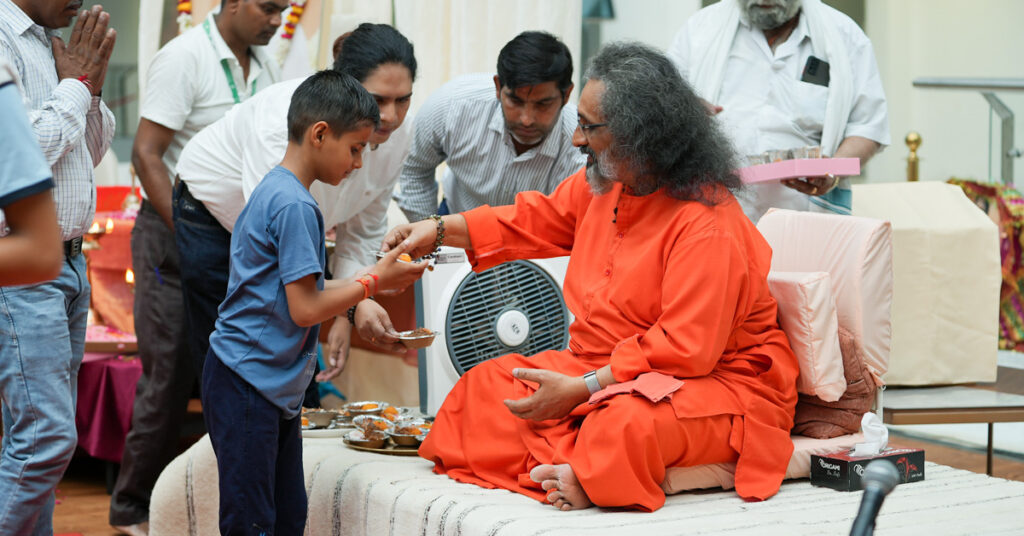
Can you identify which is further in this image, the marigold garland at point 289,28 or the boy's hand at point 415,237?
the marigold garland at point 289,28

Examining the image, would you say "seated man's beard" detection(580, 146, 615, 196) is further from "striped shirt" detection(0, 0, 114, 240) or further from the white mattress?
"striped shirt" detection(0, 0, 114, 240)

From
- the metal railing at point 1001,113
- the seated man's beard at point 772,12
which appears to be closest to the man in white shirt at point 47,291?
the seated man's beard at point 772,12

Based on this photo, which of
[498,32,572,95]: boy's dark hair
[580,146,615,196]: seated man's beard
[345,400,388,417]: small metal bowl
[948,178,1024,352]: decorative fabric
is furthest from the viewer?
[948,178,1024,352]: decorative fabric

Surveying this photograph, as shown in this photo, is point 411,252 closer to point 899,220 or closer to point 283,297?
point 283,297

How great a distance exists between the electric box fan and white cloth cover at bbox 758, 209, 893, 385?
829 mm

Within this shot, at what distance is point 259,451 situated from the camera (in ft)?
7.35

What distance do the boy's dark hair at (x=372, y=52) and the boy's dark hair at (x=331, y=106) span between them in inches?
14.3

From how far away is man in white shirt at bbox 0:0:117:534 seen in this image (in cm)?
232

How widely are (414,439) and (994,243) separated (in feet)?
6.68

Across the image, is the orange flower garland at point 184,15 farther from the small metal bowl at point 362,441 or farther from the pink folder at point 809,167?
the pink folder at point 809,167

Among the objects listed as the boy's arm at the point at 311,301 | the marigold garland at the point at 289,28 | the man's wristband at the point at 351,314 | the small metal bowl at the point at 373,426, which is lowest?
the small metal bowl at the point at 373,426

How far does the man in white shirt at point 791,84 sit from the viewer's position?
3504 millimetres

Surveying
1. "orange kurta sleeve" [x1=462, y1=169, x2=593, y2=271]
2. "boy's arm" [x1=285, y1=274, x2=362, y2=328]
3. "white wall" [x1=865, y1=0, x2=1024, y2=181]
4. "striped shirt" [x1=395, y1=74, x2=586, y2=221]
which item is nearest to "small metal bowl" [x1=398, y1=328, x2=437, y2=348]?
"orange kurta sleeve" [x1=462, y1=169, x2=593, y2=271]

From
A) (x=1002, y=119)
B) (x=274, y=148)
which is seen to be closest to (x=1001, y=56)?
(x=1002, y=119)
